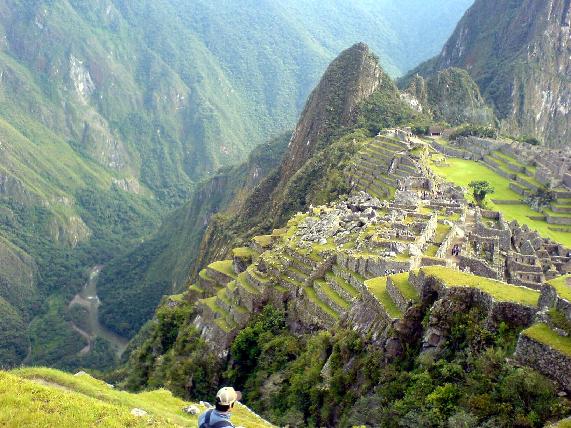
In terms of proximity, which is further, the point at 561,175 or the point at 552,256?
the point at 561,175

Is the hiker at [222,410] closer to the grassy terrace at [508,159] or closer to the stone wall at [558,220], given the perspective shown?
the stone wall at [558,220]

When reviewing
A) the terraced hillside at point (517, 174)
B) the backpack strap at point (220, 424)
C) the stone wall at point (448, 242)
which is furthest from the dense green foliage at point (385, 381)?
the terraced hillside at point (517, 174)

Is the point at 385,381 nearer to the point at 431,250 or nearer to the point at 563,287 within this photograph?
the point at 563,287

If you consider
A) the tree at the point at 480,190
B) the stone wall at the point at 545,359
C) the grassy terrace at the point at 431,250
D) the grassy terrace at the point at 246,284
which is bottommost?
the tree at the point at 480,190

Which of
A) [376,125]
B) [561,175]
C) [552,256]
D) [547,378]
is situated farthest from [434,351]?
[376,125]

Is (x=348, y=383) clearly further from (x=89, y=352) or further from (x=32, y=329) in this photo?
(x=32, y=329)
